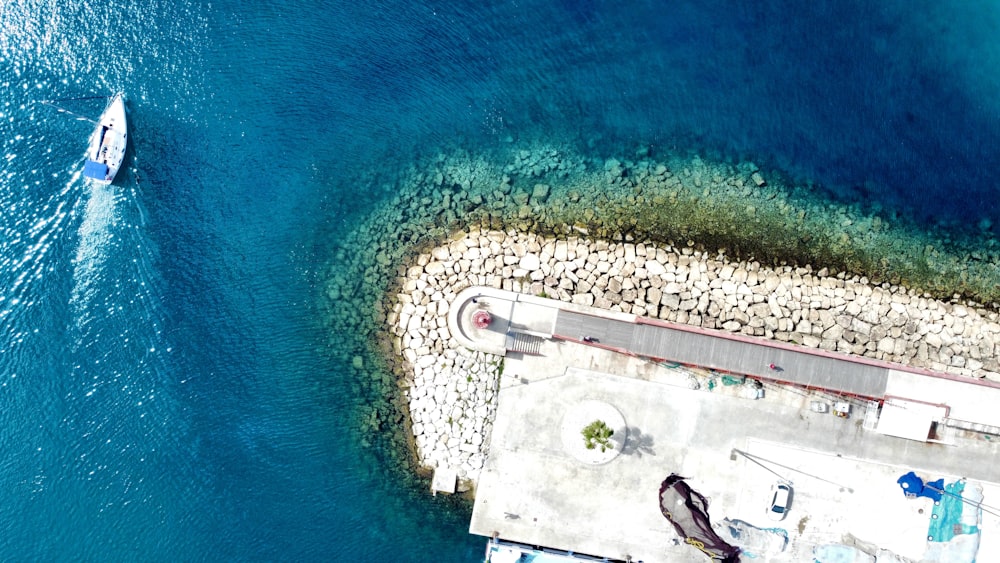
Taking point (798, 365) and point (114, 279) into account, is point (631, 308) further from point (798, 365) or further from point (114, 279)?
point (114, 279)

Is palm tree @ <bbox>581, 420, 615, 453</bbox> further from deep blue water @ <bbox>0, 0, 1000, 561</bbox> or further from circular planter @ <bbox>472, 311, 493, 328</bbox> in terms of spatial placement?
deep blue water @ <bbox>0, 0, 1000, 561</bbox>

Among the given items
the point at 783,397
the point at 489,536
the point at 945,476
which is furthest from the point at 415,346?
the point at 945,476

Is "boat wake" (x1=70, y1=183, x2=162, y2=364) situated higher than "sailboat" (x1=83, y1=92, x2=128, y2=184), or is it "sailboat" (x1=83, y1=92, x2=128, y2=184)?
"sailboat" (x1=83, y1=92, x2=128, y2=184)

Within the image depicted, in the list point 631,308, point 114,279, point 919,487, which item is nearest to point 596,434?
point 631,308

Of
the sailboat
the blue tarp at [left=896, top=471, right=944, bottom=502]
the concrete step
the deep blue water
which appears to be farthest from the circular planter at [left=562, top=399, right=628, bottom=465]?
the sailboat

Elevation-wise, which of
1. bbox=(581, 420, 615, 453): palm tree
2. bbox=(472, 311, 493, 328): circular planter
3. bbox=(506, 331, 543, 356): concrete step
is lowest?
bbox=(581, 420, 615, 453): palm tree

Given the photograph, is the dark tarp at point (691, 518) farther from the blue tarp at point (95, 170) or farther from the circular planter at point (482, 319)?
the blue tarp at point (95, 170)
